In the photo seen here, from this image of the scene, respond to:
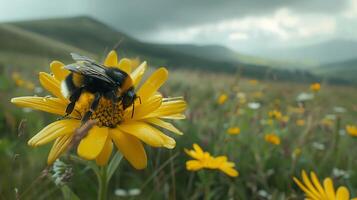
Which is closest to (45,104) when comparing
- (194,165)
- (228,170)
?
(194,165)

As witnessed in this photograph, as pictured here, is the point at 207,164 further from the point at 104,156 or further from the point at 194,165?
the point at 104,156

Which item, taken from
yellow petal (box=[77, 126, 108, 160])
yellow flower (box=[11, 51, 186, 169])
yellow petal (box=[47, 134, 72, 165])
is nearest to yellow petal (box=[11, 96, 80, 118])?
yellow flower (box=[11, 51, 186, 169])

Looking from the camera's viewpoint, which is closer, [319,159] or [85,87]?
[85,87]

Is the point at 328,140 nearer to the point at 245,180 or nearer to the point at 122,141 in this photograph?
the point at 245,180

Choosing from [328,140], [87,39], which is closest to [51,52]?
[328,140]

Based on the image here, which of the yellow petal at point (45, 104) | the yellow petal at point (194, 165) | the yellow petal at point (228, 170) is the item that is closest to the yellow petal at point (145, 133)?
the yellow petal at point (45, 104)
